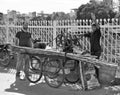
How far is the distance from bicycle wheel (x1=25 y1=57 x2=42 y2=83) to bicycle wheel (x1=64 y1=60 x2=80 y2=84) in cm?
85

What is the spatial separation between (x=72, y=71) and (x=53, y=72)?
1.77 ft

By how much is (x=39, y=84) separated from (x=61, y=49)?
Answer: 4.10ft

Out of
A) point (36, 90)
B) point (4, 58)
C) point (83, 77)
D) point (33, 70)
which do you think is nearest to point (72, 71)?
point (83, 77)

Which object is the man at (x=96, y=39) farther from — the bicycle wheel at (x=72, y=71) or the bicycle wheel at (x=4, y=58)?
the bicycle wheel at (x=4, y=58)

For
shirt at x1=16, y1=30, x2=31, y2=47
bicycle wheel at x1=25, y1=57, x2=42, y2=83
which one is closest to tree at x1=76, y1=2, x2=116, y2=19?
shirt at x1=16, y1=30, x2=31, y2=47

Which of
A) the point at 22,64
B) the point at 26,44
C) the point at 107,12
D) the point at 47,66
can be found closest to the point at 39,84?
the point at 47,66

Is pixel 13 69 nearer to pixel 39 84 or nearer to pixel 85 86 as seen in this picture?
pixel 39 84

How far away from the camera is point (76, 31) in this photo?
969 centimetres

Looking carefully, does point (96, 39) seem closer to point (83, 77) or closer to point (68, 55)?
point (68, 55)

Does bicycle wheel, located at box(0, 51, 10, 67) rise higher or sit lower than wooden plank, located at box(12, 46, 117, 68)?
lower

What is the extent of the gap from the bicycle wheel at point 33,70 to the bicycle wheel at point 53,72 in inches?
12.5

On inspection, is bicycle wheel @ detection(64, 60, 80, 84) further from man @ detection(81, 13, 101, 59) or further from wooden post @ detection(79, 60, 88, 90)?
man @ detection(81, 13, 101, 59)

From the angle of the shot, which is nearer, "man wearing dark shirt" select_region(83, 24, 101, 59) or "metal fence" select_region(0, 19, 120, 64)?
"man wearing dark shirt" select_region(83, 24, 101, 59)

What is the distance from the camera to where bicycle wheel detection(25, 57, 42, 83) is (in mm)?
7698
